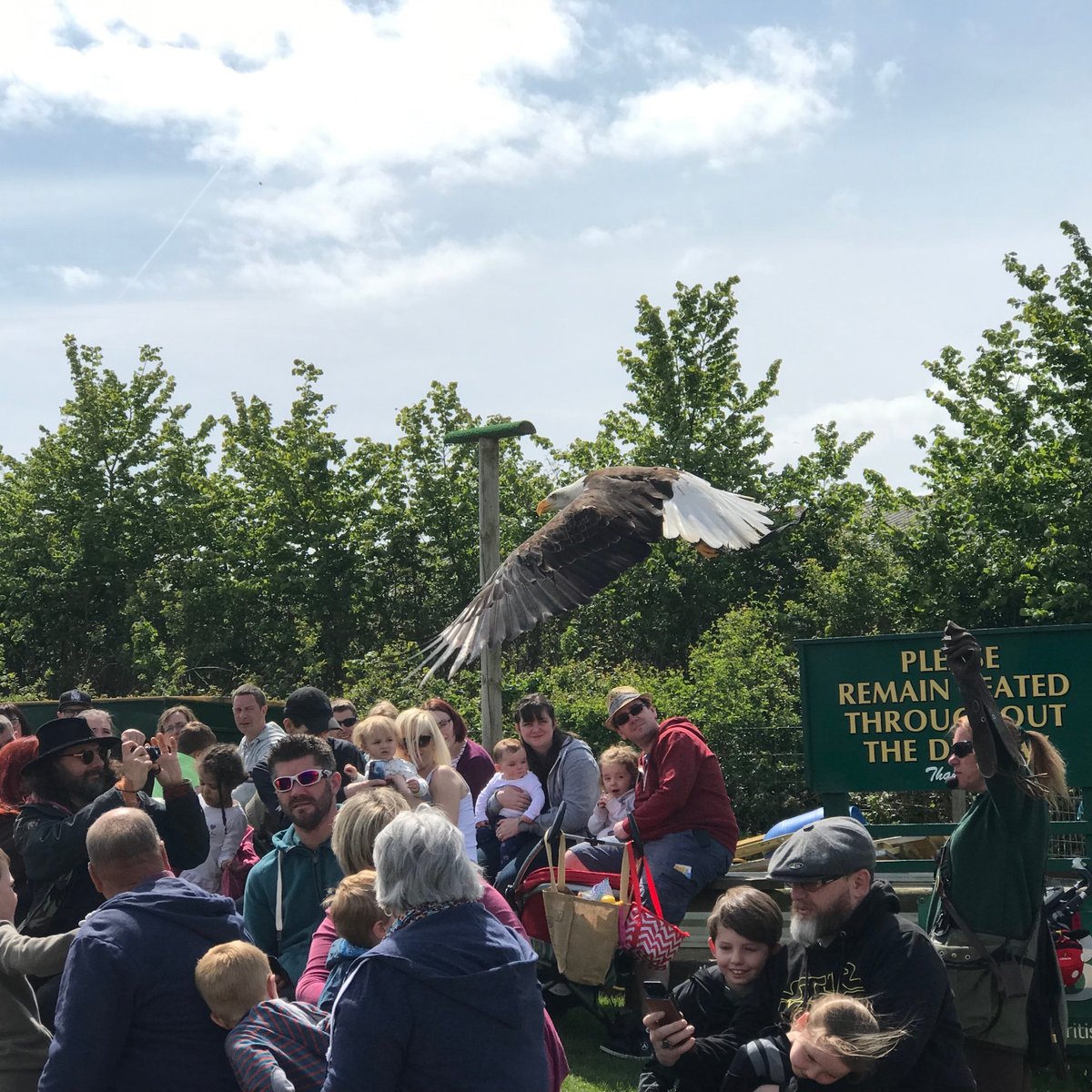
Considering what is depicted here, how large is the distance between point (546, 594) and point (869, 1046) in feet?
19.4

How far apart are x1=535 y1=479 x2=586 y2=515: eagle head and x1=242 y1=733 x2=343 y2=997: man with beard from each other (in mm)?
6090

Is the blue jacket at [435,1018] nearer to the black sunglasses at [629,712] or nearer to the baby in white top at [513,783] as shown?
the black sunglasses at [629,712]

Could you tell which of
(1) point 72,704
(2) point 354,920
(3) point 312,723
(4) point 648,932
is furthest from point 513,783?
(2) point 354,920

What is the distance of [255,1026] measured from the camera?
3.27 m

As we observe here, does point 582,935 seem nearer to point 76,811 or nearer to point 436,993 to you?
point 76,811

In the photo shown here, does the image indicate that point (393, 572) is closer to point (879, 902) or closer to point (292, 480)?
point (292, 480)

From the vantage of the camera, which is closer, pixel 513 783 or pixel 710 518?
pixel 513 783

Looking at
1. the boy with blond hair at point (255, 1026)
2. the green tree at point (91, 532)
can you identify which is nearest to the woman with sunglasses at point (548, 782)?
the boy with blond hair at point (255, 1026)

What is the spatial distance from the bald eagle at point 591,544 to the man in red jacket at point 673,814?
1.69 metres

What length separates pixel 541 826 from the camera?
693cm

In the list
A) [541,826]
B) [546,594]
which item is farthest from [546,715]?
[546,594]

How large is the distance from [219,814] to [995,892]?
3920 mm

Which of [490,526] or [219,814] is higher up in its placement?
[490,526]

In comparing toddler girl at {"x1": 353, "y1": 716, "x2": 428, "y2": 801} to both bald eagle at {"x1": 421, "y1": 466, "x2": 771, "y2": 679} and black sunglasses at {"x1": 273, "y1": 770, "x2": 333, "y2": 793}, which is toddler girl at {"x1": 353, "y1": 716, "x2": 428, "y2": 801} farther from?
bald eagle at {"x1": 421, "y1": 466, "x2": 771, "y2": 679}
